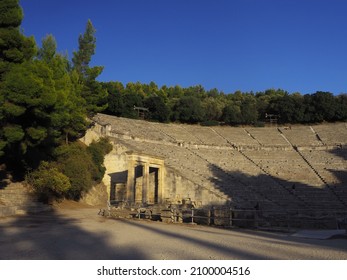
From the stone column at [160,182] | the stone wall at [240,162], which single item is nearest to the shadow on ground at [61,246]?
the stone wall at [240,162]

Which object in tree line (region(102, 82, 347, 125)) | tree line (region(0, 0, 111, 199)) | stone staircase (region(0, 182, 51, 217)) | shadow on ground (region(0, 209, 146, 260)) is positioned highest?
tree line (region(102, 82, 347, 125))

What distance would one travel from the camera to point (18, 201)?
2070 cm

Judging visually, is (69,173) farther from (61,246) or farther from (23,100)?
(61,246)

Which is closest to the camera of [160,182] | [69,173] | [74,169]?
[69,173]

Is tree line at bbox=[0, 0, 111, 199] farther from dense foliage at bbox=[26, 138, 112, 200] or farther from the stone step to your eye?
the stone step

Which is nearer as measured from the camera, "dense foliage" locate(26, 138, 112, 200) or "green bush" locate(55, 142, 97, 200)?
"dense foliage" locate(26, 138, 112, 200)

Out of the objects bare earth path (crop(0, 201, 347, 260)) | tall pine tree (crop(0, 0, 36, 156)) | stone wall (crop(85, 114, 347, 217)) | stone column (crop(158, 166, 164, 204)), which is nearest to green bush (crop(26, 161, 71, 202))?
tall pine tree (crop(0, 0, 36, 156))

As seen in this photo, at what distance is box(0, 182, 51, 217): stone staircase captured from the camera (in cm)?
1861

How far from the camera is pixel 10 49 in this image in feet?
65.8

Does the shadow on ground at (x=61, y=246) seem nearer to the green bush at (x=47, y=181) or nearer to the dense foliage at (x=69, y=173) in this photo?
the green bush at (x=47, y=181)

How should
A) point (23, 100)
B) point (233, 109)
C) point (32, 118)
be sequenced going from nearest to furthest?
point (23, 100), point (32, 118), point (233, 109)

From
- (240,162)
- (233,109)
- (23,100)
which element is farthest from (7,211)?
(233,109)
